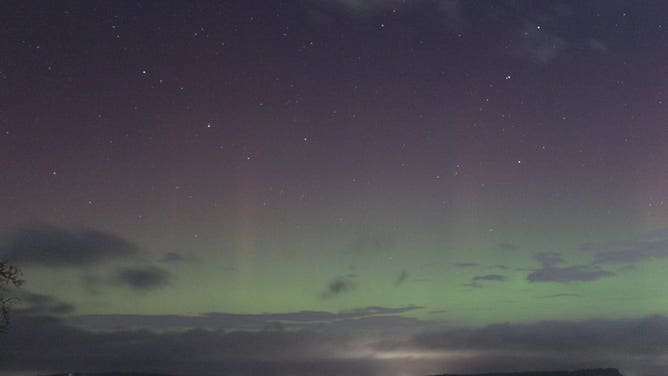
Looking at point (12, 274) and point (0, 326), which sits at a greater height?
point (12, 274)

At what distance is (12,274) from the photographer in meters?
26.5

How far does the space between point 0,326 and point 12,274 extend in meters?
2.28

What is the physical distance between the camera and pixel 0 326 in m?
26.7
